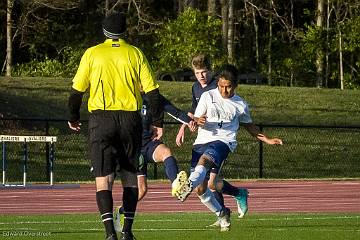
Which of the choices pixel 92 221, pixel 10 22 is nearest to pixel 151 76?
pixel 92 221

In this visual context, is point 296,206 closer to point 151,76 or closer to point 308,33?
point 151,76

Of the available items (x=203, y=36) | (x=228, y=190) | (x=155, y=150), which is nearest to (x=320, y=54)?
(x=203, y=36)

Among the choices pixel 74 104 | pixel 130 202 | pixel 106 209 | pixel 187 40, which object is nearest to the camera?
pixel 106 209

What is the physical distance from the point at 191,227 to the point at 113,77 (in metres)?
3.32

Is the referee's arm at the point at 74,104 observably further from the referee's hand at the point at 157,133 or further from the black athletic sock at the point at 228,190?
the black athletic sock at the point at 228,190

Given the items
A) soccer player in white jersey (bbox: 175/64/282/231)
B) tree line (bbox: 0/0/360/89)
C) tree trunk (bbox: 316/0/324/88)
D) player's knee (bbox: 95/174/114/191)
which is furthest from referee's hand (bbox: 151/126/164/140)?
tree trunk (bbox: 316/0/324/88)

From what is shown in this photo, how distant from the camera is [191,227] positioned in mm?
15477

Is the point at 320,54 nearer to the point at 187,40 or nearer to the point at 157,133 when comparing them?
the point at 187,40

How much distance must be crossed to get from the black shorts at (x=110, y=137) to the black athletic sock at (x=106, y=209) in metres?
0.20

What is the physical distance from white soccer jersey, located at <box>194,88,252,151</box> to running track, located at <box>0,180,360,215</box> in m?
4.26

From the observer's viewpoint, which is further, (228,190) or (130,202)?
(228,190)

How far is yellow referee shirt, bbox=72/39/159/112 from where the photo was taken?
41.7ft

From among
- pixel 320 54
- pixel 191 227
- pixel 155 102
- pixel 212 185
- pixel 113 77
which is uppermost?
pixel 113 77

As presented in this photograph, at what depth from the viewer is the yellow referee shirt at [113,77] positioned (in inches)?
500
